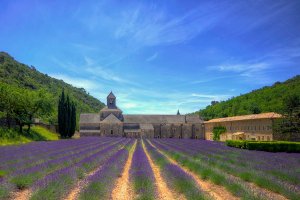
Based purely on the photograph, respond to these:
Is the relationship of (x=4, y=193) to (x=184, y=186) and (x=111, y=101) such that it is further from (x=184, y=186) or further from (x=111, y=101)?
(x=111, y=101)

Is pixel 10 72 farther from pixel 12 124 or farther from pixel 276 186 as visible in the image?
pixel 276 186

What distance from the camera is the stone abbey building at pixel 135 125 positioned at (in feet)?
233

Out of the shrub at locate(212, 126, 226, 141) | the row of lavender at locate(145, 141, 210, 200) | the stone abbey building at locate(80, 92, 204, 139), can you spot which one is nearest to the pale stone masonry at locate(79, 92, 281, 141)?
the stone abbey building at locate(80, 92, 204, 139)

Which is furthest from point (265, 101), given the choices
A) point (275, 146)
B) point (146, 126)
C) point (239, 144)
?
point (275, 146)

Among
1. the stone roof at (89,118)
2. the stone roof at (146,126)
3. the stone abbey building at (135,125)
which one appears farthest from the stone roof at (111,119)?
the stone roof at (146,126)

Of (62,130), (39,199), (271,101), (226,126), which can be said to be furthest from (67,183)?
(271,101)

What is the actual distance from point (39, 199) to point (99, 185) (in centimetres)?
191

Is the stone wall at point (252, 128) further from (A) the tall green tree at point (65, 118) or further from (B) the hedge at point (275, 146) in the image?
(A) the tall green tree at point (65, 118)

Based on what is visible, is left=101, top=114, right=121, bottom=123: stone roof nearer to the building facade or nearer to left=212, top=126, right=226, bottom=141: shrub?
left=212, top=126, right=226, bottom=141: shrub

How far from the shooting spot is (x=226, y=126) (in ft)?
207

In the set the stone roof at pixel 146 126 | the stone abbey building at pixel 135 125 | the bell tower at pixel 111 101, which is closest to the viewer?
the stone abbey building at pixel 135 125

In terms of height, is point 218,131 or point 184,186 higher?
point 218,131

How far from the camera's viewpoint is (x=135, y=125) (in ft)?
250

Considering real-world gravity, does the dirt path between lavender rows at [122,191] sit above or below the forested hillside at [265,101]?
below
